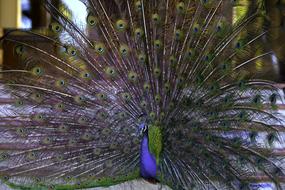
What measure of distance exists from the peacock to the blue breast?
0.06 ft

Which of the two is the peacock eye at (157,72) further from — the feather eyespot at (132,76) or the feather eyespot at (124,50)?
the feather eyespot at (124,50)

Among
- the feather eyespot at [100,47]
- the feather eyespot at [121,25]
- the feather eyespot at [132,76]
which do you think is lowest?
the feather eyespot at [132,76]

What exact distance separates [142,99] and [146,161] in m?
0.57

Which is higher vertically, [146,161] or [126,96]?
[126,96]

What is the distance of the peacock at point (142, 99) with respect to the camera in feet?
13.0

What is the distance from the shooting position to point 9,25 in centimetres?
704

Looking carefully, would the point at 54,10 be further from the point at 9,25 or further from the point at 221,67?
the point at 9,25

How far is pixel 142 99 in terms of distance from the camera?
411 centimetres

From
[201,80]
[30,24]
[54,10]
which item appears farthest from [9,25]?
[201,80]

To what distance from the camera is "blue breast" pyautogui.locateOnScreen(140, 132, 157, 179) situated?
13.8 ft

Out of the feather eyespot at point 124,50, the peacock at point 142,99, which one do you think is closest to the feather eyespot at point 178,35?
the peacock at point 142,99

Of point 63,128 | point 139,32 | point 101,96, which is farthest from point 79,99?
point 139,32

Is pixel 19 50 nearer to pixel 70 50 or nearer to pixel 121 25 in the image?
pixel 70 50

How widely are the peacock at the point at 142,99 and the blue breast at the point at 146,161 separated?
0.06 ft
